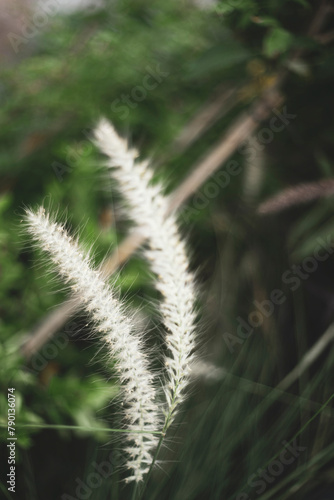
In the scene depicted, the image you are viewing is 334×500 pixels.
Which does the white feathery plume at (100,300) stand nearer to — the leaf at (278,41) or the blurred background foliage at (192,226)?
the blurred background foliage at (192,226)

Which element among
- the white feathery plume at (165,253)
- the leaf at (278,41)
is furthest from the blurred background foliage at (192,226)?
the white feathery plume at (165,253)

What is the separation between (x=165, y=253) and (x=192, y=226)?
473mm

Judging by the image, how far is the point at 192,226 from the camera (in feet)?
3.23

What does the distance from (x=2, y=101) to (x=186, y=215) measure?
2.09 ft

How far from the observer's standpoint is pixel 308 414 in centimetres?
76

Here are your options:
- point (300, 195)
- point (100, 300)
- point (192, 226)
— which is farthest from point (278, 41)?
point (100, 300)

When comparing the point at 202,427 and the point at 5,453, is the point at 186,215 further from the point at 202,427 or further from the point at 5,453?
the point at 5,453

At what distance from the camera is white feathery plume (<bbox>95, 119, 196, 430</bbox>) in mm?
512

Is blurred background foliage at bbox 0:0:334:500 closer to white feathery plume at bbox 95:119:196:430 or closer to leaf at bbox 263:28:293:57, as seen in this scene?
leaf at bbox 263:28:293:57

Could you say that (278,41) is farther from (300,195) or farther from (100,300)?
(100,300)

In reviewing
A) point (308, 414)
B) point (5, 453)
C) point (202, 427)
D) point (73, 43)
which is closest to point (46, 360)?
point (5, 453)

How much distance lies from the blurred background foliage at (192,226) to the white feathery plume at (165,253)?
0.18m

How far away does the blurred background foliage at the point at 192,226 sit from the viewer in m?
0.77

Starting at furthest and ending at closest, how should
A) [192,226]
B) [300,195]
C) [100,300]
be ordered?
[192,226] → [300,195] → [100,300]
